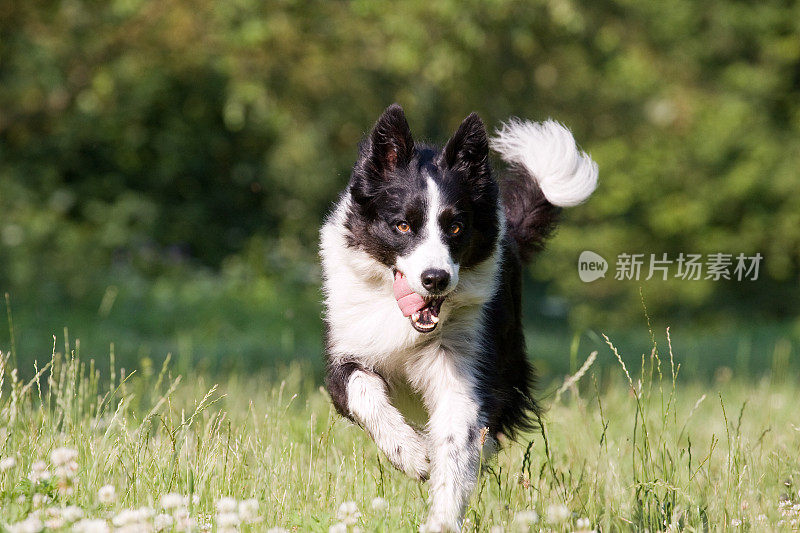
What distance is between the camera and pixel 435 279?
3605mm

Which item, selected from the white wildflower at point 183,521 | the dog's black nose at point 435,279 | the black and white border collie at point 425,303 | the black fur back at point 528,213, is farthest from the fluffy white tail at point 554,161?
the white wildflower at point 183,521

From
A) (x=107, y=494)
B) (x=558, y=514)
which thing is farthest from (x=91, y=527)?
(x=558, y=514)

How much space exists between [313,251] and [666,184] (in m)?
7.05

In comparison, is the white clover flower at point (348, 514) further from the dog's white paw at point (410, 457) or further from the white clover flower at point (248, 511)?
the dog's white paw at point (410, 457)

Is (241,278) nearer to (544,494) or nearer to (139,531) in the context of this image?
(544,494)

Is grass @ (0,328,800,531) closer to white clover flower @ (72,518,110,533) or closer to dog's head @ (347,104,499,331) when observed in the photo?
white clover flower @ (72,518,110,533)

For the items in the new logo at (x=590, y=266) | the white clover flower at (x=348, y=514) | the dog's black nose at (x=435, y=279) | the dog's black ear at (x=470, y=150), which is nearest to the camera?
the white clover flower at (x=348, y=514)

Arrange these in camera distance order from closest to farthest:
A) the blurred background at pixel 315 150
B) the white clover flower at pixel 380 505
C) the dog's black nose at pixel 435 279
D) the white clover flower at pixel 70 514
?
the white clover flower at pixel 70 514
the white clover flower at pixel 380 505
the dog's black nose at pixel 435 279
the blurred background at pixel 315 150

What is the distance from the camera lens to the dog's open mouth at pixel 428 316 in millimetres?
3775

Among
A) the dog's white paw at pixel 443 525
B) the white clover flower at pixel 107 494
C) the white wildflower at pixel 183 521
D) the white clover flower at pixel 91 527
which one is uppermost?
the white clover flower at pixel 91 527

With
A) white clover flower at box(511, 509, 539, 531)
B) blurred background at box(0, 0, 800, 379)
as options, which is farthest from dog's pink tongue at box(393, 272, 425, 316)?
blurred background at box(0, 0, 800, 379)

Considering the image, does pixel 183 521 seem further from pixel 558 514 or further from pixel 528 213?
pixel 528 213

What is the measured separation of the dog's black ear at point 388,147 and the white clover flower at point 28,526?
211cm

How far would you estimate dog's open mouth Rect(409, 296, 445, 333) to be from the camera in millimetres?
3775
